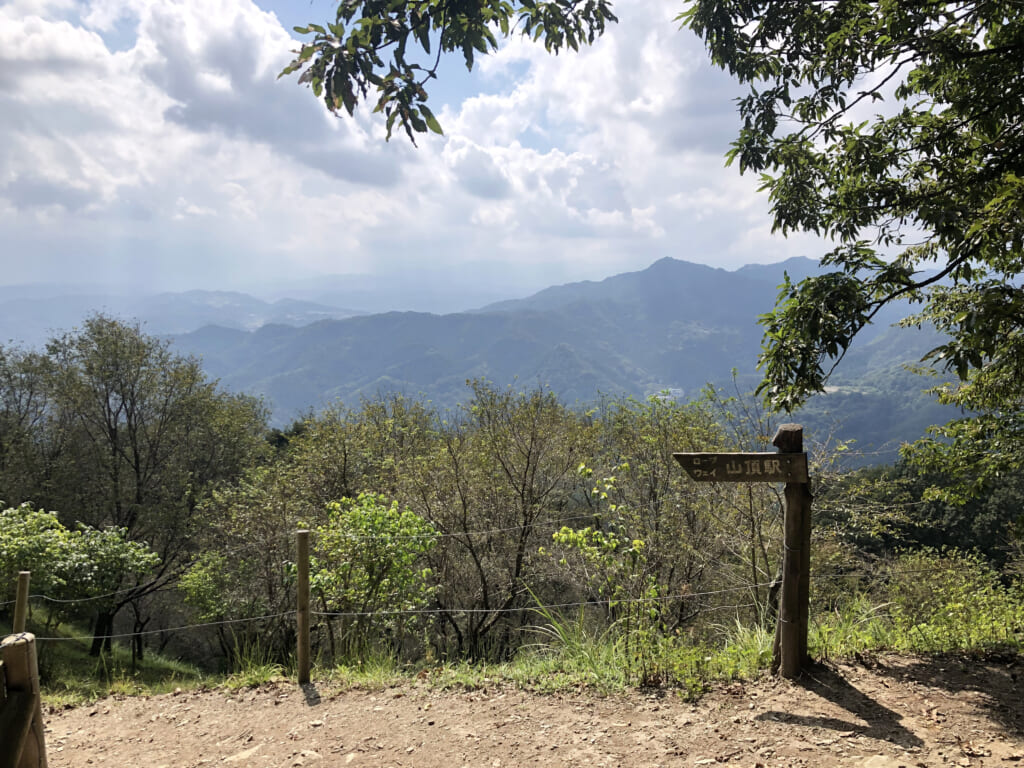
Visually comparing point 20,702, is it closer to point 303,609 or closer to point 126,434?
point 303,609

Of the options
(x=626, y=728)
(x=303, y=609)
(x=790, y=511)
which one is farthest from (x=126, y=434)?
(x=790, y=511)

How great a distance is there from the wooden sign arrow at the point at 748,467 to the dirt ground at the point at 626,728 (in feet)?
5.16

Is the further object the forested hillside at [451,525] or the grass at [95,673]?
the forested hillside at [451,525]

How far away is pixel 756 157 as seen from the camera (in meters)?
5.78

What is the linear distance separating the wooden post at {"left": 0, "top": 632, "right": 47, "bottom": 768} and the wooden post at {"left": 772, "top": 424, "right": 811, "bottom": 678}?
4571 millimetres

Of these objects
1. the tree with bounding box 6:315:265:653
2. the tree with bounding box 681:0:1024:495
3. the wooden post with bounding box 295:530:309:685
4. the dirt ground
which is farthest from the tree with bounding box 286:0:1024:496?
the tree with bounding box 6:315:265:653

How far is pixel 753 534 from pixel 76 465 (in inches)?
1019

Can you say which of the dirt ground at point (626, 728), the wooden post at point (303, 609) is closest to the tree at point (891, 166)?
the dirt ground at point (626, 728)

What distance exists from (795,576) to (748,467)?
0.88m

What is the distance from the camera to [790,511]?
4.39 m

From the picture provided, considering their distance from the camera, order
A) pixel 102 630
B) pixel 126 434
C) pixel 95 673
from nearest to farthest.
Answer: pixel 95 673, pixel 102 630, pixel 126 434

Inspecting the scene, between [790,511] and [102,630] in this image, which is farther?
[102,630]

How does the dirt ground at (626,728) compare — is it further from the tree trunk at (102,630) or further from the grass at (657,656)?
the tree trunk at (102,630)

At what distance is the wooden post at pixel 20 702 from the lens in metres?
2.54
